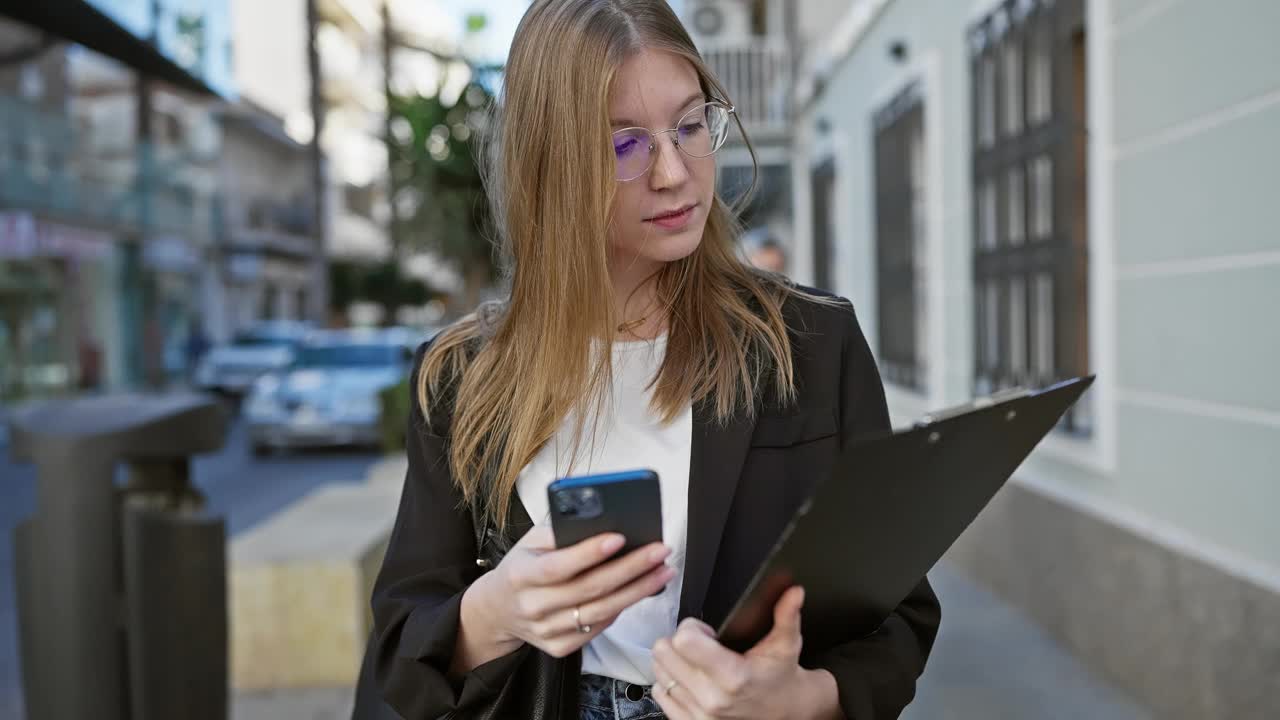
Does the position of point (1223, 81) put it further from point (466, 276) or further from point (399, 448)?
point (399, 448)

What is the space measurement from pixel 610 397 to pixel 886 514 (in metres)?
0.57

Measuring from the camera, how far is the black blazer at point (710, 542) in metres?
1.40

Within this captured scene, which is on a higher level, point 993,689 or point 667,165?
point 667,165

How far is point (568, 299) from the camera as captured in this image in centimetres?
158

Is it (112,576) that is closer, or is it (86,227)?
(112,576)

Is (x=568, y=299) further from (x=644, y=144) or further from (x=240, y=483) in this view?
(x=240, y=483)

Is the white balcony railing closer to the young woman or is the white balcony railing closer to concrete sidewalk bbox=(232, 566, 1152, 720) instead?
concrete sidewalk bbox=(232, 566, 1152, 720)

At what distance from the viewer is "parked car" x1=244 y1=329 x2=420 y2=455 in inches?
537

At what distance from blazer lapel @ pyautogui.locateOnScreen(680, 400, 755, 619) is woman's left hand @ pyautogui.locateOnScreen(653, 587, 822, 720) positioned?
27 centimetres

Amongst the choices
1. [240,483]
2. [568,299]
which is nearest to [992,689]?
[568,299]

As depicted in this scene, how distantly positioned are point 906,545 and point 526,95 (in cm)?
76

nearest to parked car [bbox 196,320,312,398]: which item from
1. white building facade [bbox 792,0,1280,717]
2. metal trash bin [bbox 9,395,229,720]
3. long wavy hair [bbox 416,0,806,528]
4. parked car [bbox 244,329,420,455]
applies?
parked car [bbox 244,329,420,455]

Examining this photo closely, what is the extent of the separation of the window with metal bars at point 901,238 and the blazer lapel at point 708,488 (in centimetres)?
558

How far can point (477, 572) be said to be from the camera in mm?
1581
